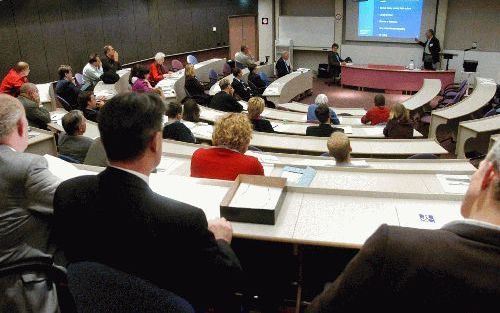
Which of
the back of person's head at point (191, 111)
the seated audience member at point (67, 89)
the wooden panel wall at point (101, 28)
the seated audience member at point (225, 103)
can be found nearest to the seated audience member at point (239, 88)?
the seated audience member at point (225, 103)

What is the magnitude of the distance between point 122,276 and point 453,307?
2.90 ft

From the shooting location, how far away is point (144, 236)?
145 cm

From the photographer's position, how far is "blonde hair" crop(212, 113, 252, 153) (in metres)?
3.02

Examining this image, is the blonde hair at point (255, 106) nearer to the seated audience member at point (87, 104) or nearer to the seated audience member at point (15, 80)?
the seated audience member at point (87, 104)

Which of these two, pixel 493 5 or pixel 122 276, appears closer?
pixel 122 276

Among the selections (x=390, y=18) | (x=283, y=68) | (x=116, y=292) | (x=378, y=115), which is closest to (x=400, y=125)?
(x=378, y=115)

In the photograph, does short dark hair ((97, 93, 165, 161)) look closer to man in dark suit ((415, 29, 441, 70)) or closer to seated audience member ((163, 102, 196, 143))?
seated audience member ((163, 102, 196, 143))

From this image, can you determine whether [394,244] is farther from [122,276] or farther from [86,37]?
[86,37]

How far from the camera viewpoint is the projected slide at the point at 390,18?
41.2 ft

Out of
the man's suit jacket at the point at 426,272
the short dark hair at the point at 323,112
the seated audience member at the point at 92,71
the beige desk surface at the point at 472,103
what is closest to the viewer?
the man's suit jacket at the point at 426,272

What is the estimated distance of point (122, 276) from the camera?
4.33ft

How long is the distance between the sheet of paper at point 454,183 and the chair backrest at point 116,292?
7.58 ft

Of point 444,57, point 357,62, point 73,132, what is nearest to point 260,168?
point 73,132

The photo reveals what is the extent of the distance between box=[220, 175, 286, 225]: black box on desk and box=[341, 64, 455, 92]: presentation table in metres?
9.95
